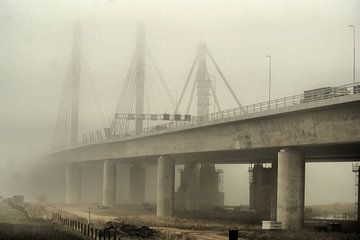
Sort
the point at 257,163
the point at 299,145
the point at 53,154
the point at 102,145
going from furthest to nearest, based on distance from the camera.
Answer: the point at 53,154 → the point at 102,145 → the point at 257,163 → the point at 299,145

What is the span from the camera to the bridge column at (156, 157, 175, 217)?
79.2 m

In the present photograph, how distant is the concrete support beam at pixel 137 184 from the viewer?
423 ft

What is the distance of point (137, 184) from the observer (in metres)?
130

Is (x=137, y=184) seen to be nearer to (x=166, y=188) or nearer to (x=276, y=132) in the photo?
(x=166, y=188)

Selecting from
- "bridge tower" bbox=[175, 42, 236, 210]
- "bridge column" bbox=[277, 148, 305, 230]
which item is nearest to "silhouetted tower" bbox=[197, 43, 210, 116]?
"bridge tower" bbox=[175, 42, 236, 210]

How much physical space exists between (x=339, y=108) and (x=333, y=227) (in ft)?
49.7

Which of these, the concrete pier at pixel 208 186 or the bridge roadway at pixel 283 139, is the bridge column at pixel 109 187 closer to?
the concrete pier at pixel 208 186

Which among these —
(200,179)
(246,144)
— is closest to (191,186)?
(200,179)

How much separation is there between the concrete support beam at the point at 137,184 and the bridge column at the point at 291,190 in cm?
7824

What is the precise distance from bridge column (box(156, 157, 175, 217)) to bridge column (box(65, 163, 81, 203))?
65164 mm

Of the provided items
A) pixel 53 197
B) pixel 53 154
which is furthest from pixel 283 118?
pixel 53 197

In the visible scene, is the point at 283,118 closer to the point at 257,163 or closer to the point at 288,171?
the point at 288,171

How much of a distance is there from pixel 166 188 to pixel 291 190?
98.0ft

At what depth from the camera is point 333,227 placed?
55.1m
